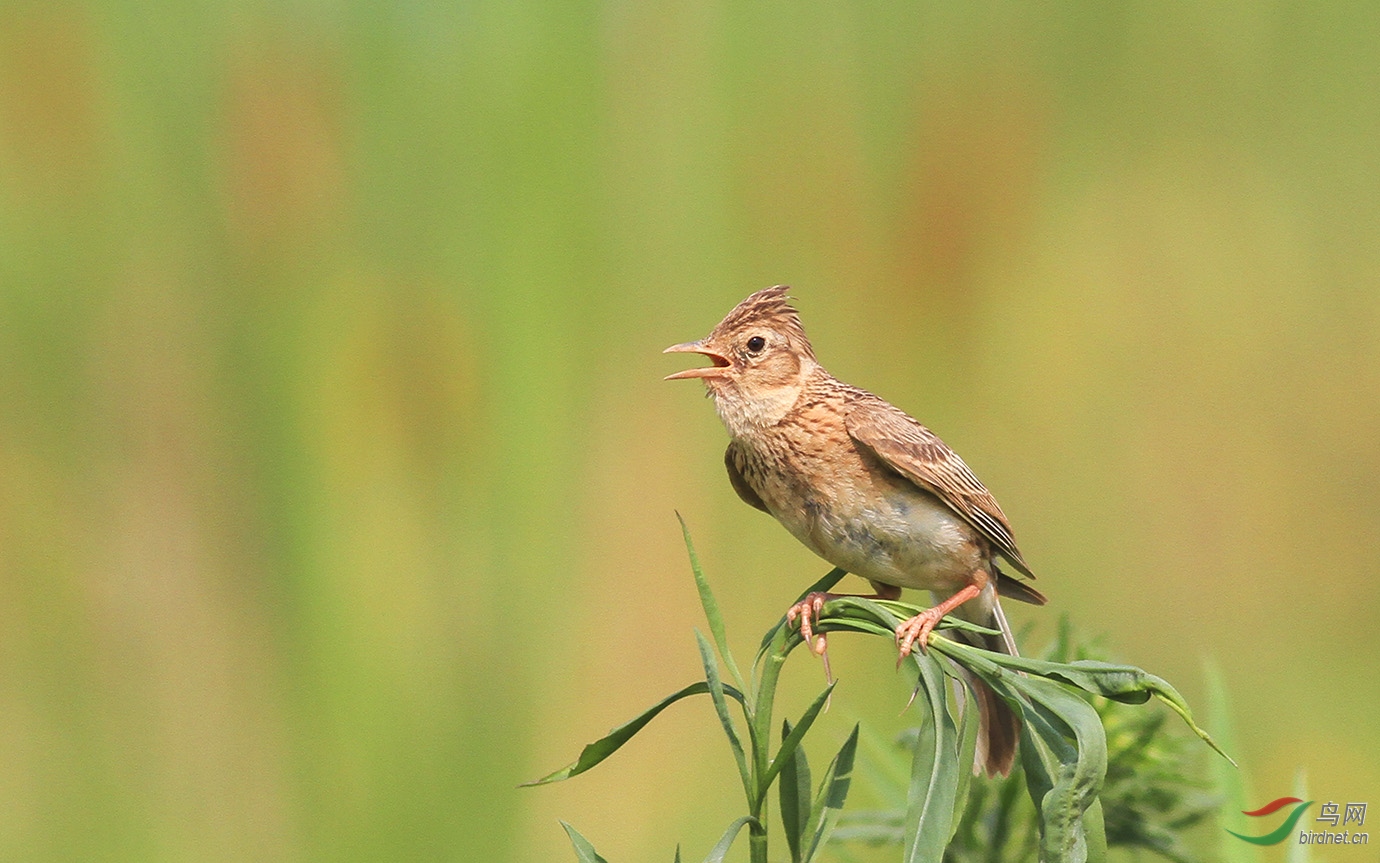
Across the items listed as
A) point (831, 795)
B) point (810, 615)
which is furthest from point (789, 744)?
point (810, 615)

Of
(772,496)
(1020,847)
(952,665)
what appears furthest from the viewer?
(772,496)

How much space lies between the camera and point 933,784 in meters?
0.80

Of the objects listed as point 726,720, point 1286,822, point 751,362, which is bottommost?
point 1286,822

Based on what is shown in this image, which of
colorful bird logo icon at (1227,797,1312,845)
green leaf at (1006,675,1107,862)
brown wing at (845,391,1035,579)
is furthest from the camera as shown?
brown wing at (845,391,1035,579)

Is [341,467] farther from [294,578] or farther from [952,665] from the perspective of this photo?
[952,665]

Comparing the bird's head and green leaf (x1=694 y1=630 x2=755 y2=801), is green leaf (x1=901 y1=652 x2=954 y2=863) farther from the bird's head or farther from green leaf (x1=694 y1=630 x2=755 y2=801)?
the bird's head

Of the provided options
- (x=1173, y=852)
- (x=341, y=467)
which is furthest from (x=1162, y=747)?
(x=341, y=467)

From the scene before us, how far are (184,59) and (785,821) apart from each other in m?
3.07

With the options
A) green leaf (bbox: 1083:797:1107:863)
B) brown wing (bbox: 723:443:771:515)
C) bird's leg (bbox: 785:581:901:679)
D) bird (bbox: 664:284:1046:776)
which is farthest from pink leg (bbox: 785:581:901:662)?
brown wing (bbox: 723:443:771:515)

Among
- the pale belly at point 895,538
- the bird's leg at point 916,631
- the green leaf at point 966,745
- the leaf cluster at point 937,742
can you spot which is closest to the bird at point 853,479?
the pale belly at point 895,538

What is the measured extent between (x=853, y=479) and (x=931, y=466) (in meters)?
0.11

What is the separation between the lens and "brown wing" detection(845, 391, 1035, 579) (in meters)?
1.63

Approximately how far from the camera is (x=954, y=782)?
2.65 ft

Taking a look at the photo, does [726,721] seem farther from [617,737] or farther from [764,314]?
[764,314]
